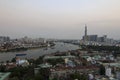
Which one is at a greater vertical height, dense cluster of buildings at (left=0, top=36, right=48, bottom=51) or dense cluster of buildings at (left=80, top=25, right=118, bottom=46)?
dense cluster of buildings at (left=80, top=25, right=118, bottom=46)

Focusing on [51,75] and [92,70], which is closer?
[51,75]

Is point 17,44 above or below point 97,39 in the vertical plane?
below

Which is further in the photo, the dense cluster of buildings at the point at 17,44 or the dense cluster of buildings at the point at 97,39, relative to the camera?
the dense cluster of buildings at the point at 97,39

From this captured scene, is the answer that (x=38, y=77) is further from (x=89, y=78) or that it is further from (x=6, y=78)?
(x=89, y=78)

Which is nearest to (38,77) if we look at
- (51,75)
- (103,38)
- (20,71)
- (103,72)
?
(51,75)

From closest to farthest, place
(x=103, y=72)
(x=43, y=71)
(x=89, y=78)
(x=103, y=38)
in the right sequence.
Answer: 1. (x=89, y=78)
2. (x=43, y=71)
3. (x=103, y=72)
4. (x=103, y=38)

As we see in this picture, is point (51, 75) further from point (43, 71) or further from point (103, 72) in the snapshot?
point (103, 72)

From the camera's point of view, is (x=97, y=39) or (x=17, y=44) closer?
(x=17, y=44)

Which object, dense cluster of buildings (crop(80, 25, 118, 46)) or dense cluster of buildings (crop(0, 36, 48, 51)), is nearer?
dense cluster of buildings (crop(0, 36, 48, 51))

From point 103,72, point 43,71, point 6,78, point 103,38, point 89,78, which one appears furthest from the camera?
point 103,38

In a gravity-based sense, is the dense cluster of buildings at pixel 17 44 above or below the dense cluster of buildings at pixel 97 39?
below
